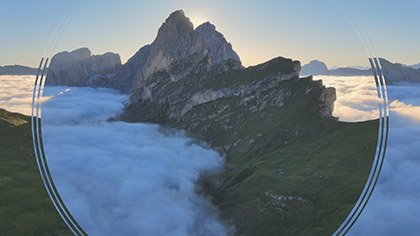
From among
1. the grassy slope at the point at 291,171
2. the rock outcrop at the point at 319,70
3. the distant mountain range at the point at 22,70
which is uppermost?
the rock outcrop at the point at 319,70

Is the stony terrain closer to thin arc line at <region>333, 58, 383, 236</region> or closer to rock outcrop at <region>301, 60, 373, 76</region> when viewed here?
thin arc line at <region>333, 58, 383, 236</region>

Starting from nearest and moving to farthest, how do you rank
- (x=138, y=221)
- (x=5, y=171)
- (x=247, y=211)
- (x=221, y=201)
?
(x=138, y=221) < (x=5, y=171) < (x=247, y=211) < (x=221, y=201)

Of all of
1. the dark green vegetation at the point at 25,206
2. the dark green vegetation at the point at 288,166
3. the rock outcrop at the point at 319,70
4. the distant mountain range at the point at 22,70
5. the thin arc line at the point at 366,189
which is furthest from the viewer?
the dark green vegetation at the point at 288,166

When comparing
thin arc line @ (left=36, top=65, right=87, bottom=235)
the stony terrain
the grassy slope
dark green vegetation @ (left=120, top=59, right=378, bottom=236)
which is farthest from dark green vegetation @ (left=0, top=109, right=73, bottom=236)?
the grassy slope

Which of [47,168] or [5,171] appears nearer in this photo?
[47,168]

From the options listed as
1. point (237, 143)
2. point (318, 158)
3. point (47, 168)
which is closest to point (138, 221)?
point (47, 168)

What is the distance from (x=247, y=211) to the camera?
3782 inches

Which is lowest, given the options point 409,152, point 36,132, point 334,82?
point 409,152

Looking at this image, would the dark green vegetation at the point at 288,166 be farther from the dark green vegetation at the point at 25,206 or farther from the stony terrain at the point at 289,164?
the dark green vegetation at the point at 25,206

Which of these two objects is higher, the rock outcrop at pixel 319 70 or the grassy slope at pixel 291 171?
the rock outcrop at pixel 319 70

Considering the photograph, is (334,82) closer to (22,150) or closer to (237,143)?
(22,150)

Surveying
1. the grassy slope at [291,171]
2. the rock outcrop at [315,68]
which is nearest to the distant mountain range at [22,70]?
the rock outcrop at [315,68]

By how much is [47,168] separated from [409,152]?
3999 cm

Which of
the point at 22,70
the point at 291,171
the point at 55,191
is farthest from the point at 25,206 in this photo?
the point at 291,171
